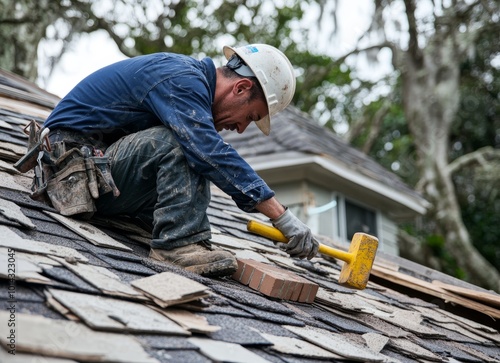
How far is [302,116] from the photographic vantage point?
10.2 m

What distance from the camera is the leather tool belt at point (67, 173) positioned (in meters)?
2.89

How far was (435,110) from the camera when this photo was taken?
15508 mm

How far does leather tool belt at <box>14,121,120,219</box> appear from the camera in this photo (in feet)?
9.47

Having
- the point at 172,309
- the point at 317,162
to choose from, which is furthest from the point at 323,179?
the point at 172,309

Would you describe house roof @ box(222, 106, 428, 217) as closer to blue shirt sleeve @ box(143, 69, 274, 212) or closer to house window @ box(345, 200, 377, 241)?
house window @ box(345, 200, 377, 241)

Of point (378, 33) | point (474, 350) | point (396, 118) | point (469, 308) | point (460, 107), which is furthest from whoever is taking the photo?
point (396, 118)

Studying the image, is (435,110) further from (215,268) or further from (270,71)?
(215,268)

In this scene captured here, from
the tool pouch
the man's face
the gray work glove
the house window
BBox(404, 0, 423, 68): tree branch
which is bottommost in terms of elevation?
the tool pouch

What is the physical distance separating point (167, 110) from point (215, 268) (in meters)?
0.72

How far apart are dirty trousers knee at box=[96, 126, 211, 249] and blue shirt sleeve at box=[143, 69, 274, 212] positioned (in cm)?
7

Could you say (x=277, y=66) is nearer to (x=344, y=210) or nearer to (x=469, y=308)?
(x=469, y=308)

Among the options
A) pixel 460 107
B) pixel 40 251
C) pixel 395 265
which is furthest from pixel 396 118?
pixel 40 251

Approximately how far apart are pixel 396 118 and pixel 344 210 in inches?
438

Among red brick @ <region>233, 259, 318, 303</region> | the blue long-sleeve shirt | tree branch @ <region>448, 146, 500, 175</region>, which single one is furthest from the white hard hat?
tree branch @ <region>448, 146, 500, 175</region>
